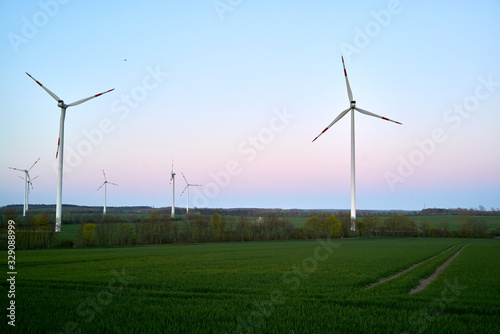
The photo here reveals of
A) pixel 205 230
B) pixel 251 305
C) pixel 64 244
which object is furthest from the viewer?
A: pixel 205 230

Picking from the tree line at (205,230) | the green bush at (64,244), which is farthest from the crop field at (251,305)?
the tree line at (205,230)

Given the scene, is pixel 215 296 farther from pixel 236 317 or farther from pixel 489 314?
pixel 489 314

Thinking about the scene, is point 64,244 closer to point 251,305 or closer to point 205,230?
point 205,230

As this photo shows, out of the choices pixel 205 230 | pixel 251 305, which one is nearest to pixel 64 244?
pixel 205 230

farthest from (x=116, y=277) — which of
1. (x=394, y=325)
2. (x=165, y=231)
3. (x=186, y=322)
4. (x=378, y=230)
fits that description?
(x=378, y=230)

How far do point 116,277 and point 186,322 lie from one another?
562 inches

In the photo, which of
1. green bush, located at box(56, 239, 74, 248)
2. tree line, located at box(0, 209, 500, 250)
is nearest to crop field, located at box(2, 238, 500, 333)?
green bush, located at box(56, 239, 74, 248)

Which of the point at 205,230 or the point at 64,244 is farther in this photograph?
the point at 205,230

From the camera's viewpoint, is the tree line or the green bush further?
the tree line

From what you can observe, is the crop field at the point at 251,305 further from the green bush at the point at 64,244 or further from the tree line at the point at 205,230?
the tree line at the point at 205,230

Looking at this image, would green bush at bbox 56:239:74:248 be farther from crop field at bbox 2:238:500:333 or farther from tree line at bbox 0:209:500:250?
→ crop field at bbox 2:238:500:333

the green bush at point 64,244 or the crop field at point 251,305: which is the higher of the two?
the crop field at point 251,305

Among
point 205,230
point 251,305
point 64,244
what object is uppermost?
point 251,305

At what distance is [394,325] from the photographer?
44.3 feet
